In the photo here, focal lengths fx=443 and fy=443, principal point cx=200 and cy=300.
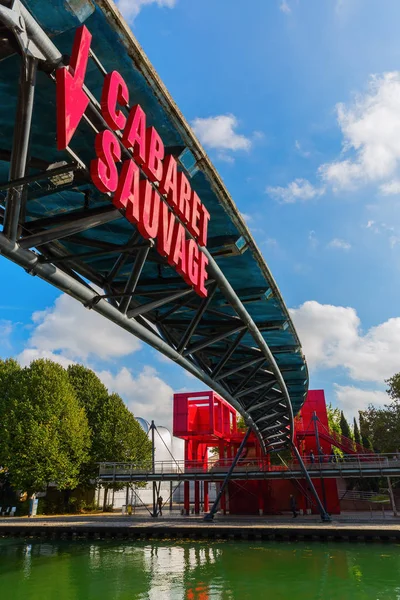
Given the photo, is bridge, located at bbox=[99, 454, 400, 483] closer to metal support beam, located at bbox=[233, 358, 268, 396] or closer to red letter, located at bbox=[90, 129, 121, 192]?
metal support beam, located at bbox=[233, 358, 268, 396]

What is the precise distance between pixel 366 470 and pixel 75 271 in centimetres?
2943

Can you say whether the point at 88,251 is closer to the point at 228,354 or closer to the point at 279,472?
the point at 228,354

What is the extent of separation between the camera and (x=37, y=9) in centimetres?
600

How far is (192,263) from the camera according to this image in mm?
9570

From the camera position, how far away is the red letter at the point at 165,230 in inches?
327

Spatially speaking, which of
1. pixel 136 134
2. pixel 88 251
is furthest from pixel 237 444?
pixel 136 134

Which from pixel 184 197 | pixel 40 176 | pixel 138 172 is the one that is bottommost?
pixel 40 176

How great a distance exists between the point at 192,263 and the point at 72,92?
443cm

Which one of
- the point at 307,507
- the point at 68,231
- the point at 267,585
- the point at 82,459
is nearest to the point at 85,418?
the point at 82,459

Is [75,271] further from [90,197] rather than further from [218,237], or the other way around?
[218,237]

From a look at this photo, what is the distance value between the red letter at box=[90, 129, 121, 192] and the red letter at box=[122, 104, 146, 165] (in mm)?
259

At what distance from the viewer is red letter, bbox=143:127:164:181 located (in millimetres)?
7480

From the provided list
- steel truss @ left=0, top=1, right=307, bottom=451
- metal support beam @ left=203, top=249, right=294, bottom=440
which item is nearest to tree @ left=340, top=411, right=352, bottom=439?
steel truss @ left=0, top=1, right=307, bottom=451

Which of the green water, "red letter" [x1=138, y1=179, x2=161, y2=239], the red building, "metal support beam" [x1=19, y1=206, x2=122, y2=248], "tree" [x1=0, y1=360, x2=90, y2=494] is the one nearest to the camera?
"metal support beam" [x1=19, y1=206, x2=122, y2=248]
